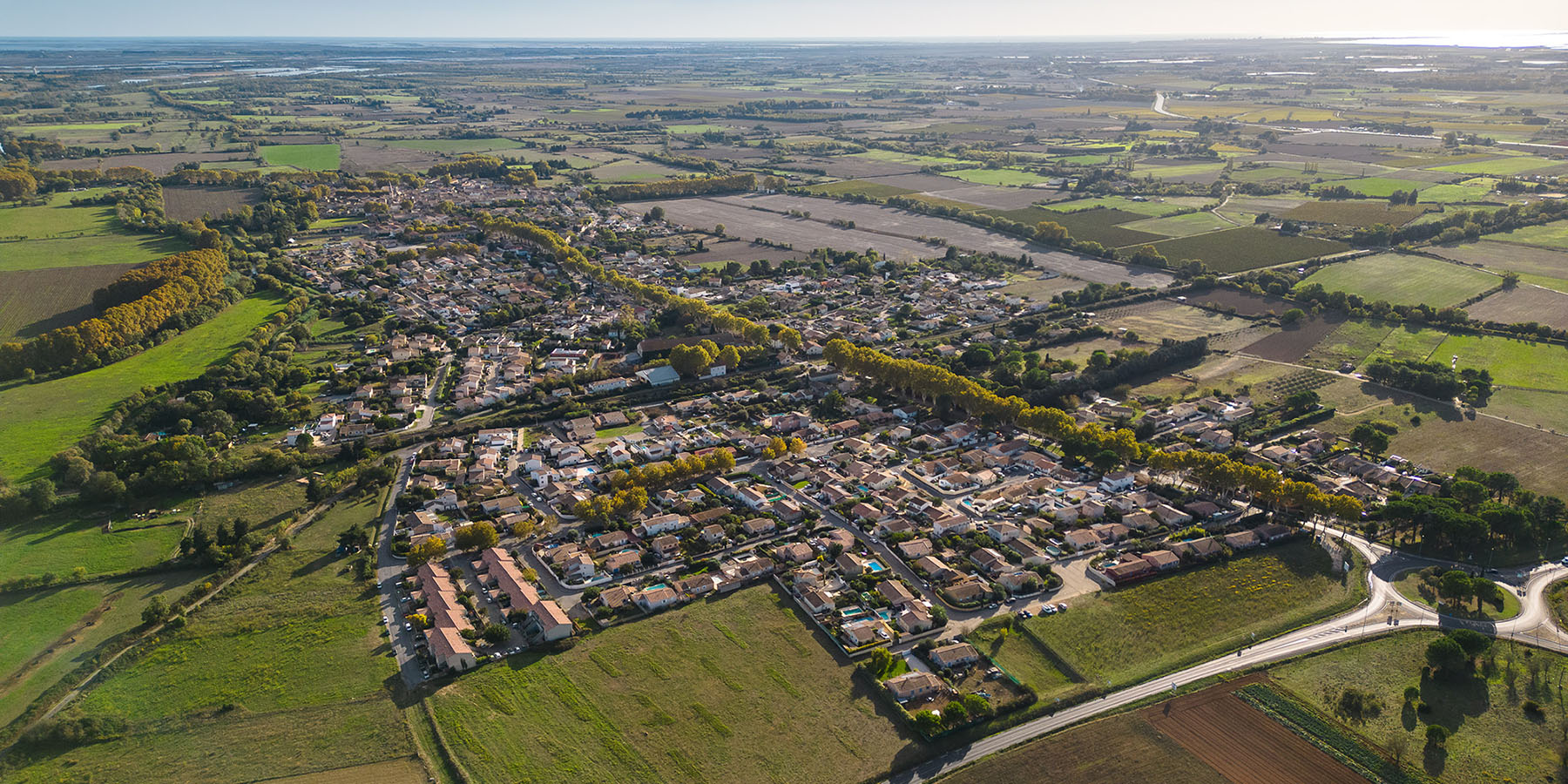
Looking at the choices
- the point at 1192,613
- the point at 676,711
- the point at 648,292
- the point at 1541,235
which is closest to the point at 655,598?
the point at 676,711

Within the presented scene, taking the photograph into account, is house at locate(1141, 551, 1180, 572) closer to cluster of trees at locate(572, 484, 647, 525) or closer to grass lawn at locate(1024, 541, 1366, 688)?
grass lawn at locate(1024, 541, 1366, 688)

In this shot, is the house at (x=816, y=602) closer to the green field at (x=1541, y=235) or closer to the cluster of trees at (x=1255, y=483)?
the cluster of trees at (x=1255, y=483)

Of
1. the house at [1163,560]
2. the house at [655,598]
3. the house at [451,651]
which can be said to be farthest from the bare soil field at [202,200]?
the house at [1163,560]

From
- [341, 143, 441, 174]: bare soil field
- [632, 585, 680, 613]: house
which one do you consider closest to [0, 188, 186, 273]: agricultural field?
[341, 143, 441, 174]: bare soil field

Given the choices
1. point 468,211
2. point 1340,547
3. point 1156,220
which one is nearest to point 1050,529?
point 1340,547

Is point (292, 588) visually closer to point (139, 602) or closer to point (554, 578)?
point (139, 602)

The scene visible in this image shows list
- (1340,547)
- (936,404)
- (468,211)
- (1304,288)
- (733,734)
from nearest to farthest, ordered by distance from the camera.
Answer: (733,734), (1340,547), (936,404), (1304,288), (468,211)
